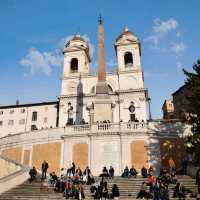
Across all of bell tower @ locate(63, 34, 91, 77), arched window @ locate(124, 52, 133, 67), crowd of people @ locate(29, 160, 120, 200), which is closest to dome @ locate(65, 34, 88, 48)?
bell tower @ locate(63, 34, 91, 77)

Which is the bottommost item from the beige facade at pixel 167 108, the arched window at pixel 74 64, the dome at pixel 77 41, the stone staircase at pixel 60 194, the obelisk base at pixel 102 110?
the stone staircase at pixel 60 194

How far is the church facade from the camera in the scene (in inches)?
1298

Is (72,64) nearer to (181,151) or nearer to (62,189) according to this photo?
(181,151)

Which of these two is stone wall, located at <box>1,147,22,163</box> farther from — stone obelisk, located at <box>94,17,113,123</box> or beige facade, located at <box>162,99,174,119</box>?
beige facade, located at <box>162,99,174,119</box>

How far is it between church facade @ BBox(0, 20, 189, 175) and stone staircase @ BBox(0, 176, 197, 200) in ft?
24.8

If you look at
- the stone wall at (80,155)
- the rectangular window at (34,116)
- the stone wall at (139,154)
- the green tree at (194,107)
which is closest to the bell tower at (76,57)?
the rectangular window at (34,116)

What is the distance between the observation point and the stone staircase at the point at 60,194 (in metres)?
22.1

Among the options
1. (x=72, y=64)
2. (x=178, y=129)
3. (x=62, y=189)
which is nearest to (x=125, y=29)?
(x=72, y=64)

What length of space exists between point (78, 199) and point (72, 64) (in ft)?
136

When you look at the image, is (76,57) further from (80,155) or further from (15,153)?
(80,155)

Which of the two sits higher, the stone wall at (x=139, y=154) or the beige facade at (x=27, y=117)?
the beige facade at (x=27, y=117)

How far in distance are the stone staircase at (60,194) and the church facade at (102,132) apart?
756 centimetres

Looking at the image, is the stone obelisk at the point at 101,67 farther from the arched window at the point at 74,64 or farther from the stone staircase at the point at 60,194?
the stone staircase at the point at 60,194

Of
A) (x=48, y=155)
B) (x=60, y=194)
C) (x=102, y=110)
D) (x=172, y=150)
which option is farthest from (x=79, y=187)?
(x=102, y=110)
